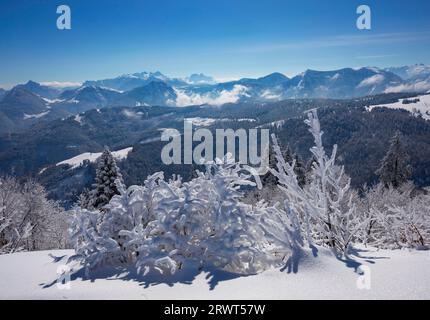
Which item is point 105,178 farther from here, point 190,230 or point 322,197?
point 322,197

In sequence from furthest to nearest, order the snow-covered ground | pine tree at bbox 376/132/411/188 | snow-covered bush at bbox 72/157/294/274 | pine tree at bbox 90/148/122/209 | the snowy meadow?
pine tree at bbox 376/132/411/188
pine tree at bbox 90/148/122/209
snow-covered bush at bbox 72/157/294/274
the snowy meadow
the snow-covered ground

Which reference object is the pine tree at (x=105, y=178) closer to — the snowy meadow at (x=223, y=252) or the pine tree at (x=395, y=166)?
the snowy meadow at (x=223, y=252)

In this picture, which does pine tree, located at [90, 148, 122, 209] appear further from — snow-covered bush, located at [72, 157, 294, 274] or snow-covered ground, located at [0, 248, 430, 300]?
snow-covered ground, located at [0, 248, 430, 300]

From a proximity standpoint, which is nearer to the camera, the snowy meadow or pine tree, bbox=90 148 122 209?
the snowy meadow

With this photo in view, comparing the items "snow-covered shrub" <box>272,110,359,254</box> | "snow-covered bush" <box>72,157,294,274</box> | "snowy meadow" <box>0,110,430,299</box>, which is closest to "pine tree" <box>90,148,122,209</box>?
"snowy meadow" <box>0,110,430,299</box>

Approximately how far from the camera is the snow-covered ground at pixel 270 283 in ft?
14.0

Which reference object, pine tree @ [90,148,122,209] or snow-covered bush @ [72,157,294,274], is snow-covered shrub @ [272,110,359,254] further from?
pine tree @ [90,148,122,209]

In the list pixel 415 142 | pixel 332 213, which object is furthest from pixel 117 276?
pixel 415 142

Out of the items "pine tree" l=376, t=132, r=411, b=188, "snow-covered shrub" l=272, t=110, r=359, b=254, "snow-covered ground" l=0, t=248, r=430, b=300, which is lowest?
"pine tree" l=376, t=132, r=411, b=188

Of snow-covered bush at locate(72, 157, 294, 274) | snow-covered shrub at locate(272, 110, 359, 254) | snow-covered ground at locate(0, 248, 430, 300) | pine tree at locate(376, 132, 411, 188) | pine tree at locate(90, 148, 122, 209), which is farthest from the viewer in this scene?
pine tree at locate(376, 132, 411, 188)

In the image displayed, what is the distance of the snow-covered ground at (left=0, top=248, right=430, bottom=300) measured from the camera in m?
4.26

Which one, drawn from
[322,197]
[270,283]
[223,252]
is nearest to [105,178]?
[223,252]

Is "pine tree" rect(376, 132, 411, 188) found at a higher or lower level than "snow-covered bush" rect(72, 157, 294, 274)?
lower

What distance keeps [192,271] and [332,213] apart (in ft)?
8.47
